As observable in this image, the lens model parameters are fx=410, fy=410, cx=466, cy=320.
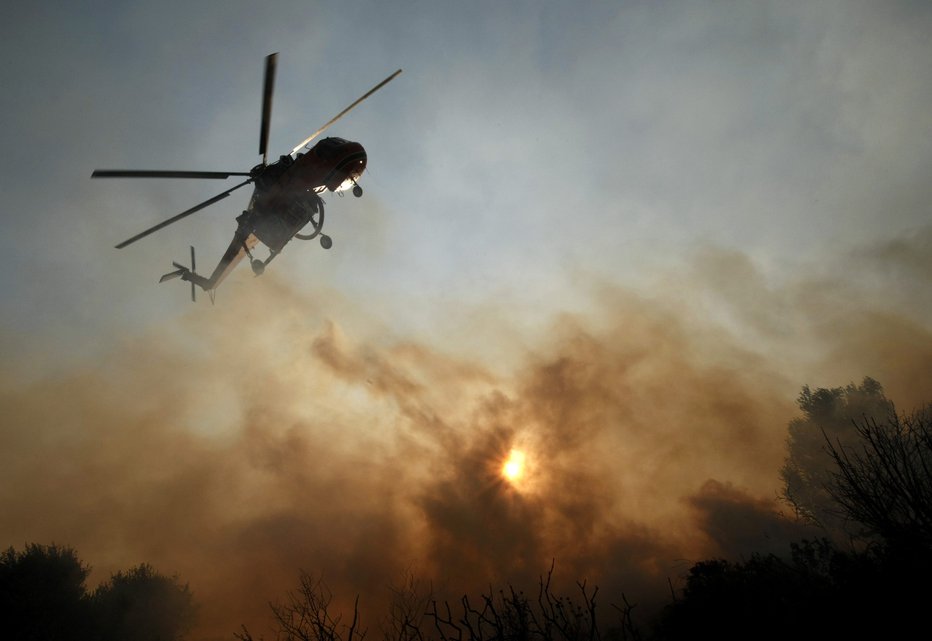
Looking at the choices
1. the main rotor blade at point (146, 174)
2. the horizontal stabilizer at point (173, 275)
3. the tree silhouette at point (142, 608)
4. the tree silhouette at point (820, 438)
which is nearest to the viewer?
the main rotor blade at point (146, 174)

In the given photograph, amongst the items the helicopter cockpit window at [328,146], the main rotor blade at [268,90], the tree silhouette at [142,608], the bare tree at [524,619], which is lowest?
the bare tree at [524,619]

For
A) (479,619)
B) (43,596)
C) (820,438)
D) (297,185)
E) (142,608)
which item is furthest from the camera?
(820,438)

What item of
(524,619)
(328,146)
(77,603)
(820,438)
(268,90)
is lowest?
(524,619)

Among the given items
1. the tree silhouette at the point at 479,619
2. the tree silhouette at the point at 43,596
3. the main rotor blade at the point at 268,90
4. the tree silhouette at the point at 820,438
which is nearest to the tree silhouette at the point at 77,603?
the tree silhouette at the point at 43,596

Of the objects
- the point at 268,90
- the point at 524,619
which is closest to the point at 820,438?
the point at 524,619

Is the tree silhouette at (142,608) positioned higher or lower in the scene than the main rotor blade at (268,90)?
lower

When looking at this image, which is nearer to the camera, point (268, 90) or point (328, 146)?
point (268, 90)

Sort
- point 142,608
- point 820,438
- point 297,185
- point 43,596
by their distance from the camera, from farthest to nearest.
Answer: point 820,438 → point 142,608 → point 43,596 → point 297,185

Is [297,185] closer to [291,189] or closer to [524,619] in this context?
Answer: [291,189]

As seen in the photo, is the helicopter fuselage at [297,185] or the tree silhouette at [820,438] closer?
the helicopter fuselage at [297,185]

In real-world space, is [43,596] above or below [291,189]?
below

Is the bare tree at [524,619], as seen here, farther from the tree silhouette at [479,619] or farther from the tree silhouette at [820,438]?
the tree silhouette at [820,438]

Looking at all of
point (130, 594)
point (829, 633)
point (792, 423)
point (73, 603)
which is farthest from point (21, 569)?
point (792, 423)

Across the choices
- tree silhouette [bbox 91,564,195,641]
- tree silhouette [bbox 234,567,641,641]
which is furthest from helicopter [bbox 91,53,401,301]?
tree silhouette [bbox 91,564,195,641]
